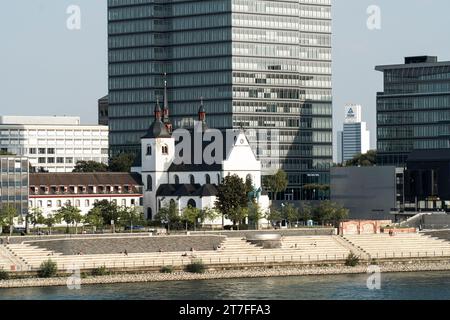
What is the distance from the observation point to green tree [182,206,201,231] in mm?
148750

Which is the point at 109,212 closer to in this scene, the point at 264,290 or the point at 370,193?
the point at 370,193

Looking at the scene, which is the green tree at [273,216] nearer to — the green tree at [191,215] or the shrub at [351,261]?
the green tree at [191,215]

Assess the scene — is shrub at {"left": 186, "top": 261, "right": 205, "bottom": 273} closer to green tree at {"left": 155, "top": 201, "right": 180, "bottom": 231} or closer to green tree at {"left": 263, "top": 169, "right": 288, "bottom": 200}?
green tree at {"left": 155, "top": 201, "right": 180, "bottom": 231}

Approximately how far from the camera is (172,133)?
577 ft

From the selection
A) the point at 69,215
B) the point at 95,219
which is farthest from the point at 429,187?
the point at 69,215

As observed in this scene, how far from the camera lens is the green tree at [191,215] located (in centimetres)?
14875

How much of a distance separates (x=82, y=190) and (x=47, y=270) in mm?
54595

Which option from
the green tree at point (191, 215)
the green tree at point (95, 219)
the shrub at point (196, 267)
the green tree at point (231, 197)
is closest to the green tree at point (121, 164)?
the green tree at point (191, 215)

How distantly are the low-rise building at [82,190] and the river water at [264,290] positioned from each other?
2072 inches

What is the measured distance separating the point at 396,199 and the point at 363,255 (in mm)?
51057

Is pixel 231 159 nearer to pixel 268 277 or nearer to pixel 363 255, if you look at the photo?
pixel 363 255

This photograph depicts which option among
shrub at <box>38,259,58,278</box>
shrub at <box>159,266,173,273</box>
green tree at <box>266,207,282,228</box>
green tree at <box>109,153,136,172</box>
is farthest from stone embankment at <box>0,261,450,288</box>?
green tree at <box>109,153,136,172</box>

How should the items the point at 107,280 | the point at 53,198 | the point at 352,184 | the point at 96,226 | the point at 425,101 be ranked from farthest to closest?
the point at 425,101
the point at 352,184
the point at 53,198
the point at 96,226
the point at 107,280
